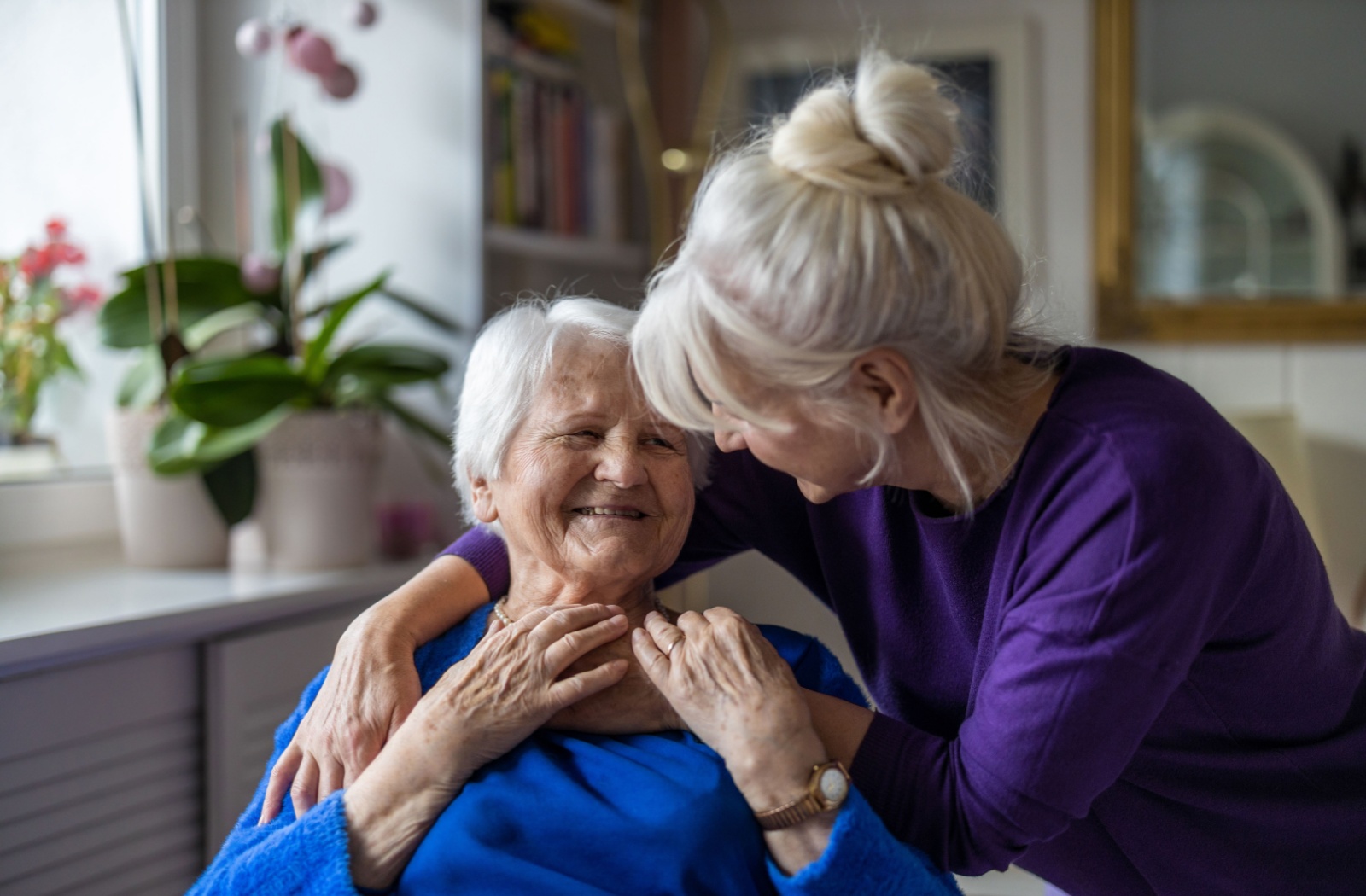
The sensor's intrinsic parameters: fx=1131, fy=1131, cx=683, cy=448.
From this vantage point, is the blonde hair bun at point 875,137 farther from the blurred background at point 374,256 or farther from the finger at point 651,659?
the finger at point 651,659

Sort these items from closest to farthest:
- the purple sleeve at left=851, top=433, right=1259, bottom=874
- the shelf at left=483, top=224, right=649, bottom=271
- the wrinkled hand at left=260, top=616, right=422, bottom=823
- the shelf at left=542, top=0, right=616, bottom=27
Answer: the purple sleeve at left=851, top=433, right=1259, bottom=874 < the wrinkled hand at left=260, top=616, right=422, bottom=823 < the shelf at left=483, top=224, right=649, bottom=271 < the shelf at left=542, top=0, right=616, bottom=27

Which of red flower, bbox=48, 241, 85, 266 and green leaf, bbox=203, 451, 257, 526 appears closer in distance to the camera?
green leaf, bbox=203, 451, 257, 526

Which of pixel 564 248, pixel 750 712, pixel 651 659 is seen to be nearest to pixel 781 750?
pixel 750 712

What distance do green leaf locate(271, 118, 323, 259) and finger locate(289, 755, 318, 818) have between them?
3.88 ft

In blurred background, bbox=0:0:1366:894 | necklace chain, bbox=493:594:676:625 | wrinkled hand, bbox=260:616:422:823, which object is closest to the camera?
wrinkled hand, bbox=260:616:422:823

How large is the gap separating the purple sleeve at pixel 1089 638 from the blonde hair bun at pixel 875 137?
0.92 feet

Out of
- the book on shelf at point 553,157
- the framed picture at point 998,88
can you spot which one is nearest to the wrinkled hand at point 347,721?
the book on shelf at point 553,157

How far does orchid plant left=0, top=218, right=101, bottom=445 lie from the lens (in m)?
1.98

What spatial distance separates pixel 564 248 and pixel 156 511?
102 cm

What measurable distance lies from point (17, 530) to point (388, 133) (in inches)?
41.9

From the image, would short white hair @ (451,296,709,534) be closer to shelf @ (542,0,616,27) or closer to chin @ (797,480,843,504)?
chin @ (797,480,843,504)

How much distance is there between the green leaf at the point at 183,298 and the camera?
194 centimetres

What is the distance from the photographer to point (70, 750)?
1521mm

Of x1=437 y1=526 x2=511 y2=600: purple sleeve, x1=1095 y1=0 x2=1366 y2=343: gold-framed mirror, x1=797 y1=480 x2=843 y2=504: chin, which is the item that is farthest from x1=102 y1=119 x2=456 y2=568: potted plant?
x1=1095 y1=0 x2=1366 y2=343: gold-framed mirror
